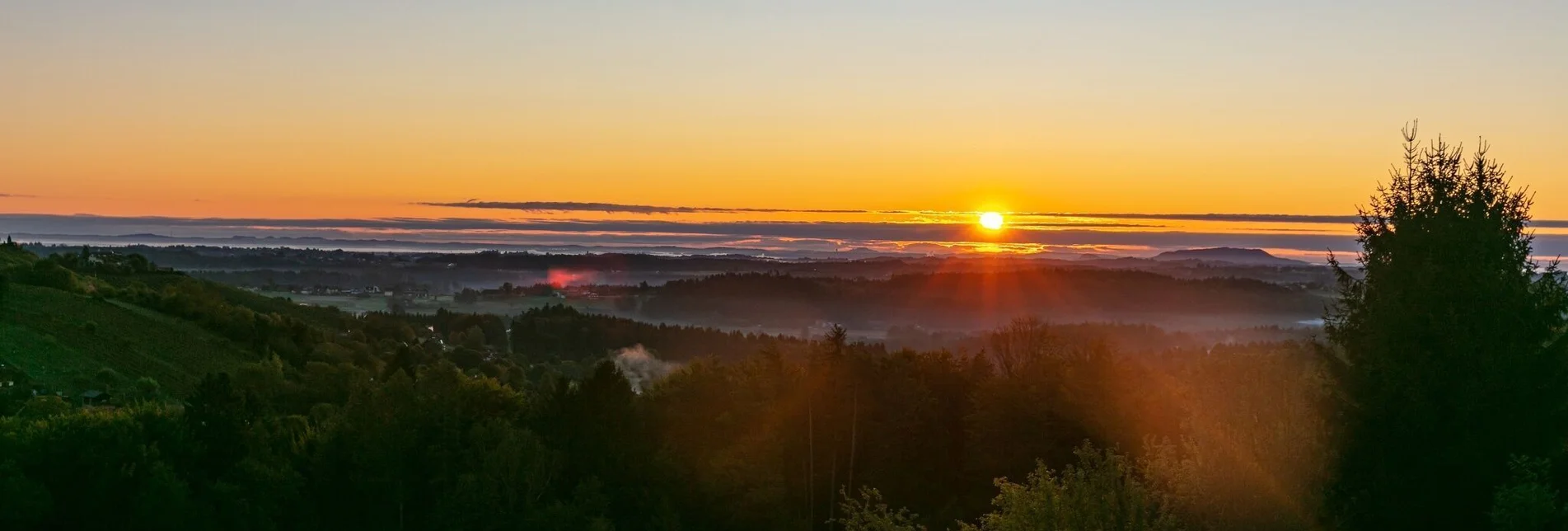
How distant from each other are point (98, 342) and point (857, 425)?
4288 cm

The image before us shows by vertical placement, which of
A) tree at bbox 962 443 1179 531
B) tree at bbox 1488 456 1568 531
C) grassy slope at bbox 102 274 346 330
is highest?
tree at bbox 1488 456 1568 531

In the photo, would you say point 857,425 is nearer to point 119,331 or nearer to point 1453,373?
point 1453,373

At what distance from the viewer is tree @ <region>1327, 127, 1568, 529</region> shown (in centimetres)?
2575

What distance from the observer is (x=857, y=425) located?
65.8m

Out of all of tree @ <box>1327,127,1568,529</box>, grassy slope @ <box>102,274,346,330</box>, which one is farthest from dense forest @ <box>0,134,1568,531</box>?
grassy slope @ <box>102,274,346,330</box>

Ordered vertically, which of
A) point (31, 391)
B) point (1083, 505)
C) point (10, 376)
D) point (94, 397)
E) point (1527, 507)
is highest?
point (1527, 507)

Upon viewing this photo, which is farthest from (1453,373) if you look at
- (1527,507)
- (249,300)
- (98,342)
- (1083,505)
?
(249,300)

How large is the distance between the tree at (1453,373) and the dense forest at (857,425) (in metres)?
0.06

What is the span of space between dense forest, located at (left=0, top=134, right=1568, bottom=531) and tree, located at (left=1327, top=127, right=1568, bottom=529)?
0.06m

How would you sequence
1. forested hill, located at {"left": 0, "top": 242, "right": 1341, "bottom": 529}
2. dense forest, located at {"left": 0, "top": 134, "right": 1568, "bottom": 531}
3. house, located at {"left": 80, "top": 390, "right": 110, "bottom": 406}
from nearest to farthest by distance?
dense forest, located at {"left": 0, "top": 134, "right": 1568, "bottom": 531}, forested hill, located at {"left": 0, "top": 242, "right": 1341, "bottom": 529}, house, located at {"left": 80, "top": 390, "right": 110, "bottom": 406}

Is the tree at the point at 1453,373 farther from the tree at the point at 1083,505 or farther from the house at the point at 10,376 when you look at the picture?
the house at the point at 10,376

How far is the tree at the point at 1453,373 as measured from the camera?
25750 millimetres

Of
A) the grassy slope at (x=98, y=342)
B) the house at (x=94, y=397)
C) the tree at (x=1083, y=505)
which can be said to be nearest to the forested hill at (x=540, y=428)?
the house at (x=94, y=397)

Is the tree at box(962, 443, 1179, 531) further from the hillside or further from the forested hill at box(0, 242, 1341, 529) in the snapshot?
the hillside
